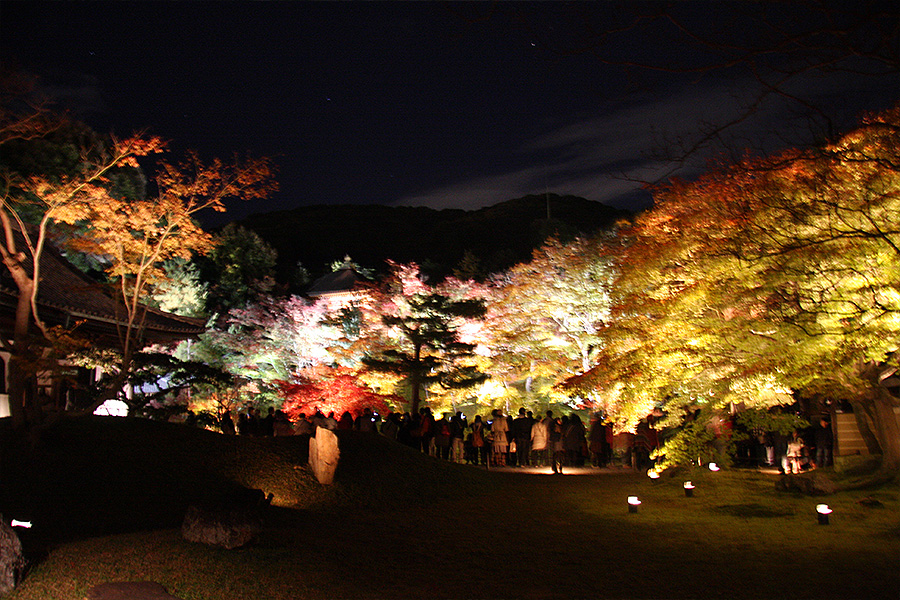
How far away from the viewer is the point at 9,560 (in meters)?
5.40

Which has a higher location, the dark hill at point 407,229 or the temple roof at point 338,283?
the dark hill at point 407,229

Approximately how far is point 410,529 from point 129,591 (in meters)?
3.94

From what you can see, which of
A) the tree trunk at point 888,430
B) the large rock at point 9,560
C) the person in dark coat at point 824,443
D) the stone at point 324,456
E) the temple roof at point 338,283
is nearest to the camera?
the large rock at point 9,560

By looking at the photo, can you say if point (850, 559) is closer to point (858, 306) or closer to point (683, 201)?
point (858, 306)

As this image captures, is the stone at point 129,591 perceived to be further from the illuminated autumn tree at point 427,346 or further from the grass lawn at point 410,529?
the illuminated autumn tree at point 427,346

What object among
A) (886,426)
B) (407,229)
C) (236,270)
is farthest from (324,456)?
(407,229)

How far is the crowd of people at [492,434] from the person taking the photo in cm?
1439

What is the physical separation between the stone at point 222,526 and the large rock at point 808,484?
27.0ft

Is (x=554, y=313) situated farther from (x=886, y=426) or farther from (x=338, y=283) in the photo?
(x=338, y=283)

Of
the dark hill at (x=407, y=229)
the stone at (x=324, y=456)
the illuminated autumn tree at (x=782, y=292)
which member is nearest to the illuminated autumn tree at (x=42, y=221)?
the stone at (x=324, y=456)

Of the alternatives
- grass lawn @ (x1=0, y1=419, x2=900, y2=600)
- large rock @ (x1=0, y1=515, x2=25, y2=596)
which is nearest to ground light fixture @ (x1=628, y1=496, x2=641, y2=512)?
grass lawn @ (x1=0, y1=419, x2=900, y2=600)

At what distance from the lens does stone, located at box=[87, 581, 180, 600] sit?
5.09 meters

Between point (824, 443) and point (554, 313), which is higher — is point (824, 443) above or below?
below

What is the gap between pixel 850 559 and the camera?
6.10 m
